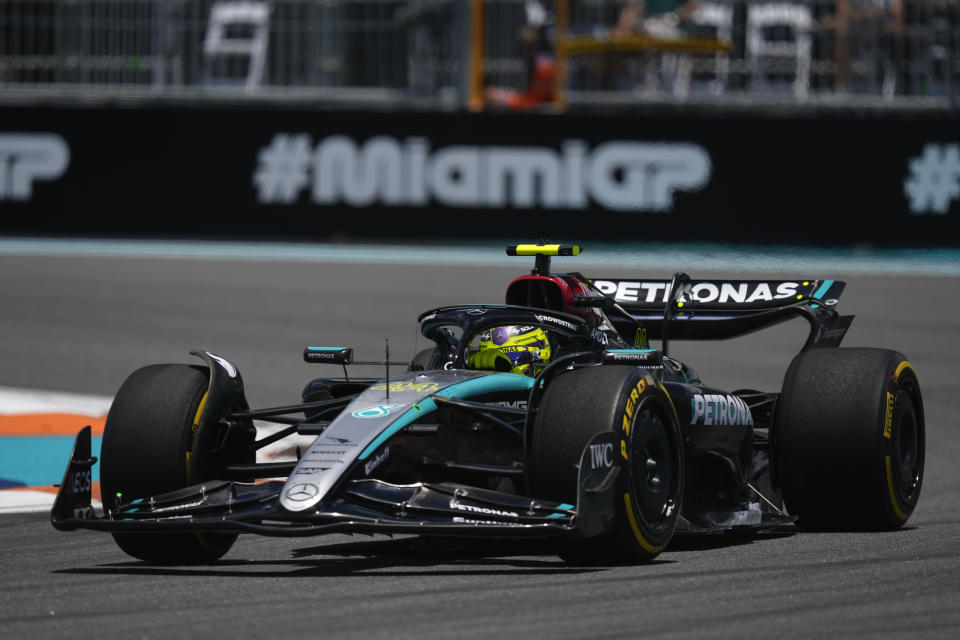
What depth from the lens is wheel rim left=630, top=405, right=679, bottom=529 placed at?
251 inches

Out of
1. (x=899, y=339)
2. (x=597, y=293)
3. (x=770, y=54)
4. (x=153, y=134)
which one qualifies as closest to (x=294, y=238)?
(x=153, y=134)

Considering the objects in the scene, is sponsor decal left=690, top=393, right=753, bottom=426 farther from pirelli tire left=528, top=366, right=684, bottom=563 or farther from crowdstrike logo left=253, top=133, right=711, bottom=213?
crowdstrike logo left=253, top=133, right=711, bottom=213

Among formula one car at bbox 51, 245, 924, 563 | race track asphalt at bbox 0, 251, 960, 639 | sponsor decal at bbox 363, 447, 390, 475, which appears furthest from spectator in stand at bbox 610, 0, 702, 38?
sponsor decal at bbox 363, 447, 390, 475

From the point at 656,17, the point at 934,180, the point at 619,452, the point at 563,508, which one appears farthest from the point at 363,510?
the point at 656,17

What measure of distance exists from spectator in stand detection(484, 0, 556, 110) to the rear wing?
1356 cm

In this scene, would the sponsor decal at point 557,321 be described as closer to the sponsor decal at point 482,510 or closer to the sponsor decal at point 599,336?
the sponsor decal at point 599,336

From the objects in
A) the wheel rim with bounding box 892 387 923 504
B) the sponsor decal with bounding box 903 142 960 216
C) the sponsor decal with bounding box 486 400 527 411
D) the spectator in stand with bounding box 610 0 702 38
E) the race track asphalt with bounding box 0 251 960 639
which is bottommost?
the race track asphalt with bounding box 0 251 960 639

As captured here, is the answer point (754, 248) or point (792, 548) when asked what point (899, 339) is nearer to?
point (754, 248)

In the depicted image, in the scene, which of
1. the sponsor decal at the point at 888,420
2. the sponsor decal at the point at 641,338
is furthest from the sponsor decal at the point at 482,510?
the sponsor decal at the point at 641,338

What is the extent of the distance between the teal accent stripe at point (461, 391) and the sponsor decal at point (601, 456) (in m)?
0.73

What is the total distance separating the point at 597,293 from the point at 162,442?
229 cm

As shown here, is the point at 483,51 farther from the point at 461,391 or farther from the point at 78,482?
the point at 78,482

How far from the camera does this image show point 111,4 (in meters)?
23.0

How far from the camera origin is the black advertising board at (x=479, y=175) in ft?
67.5
